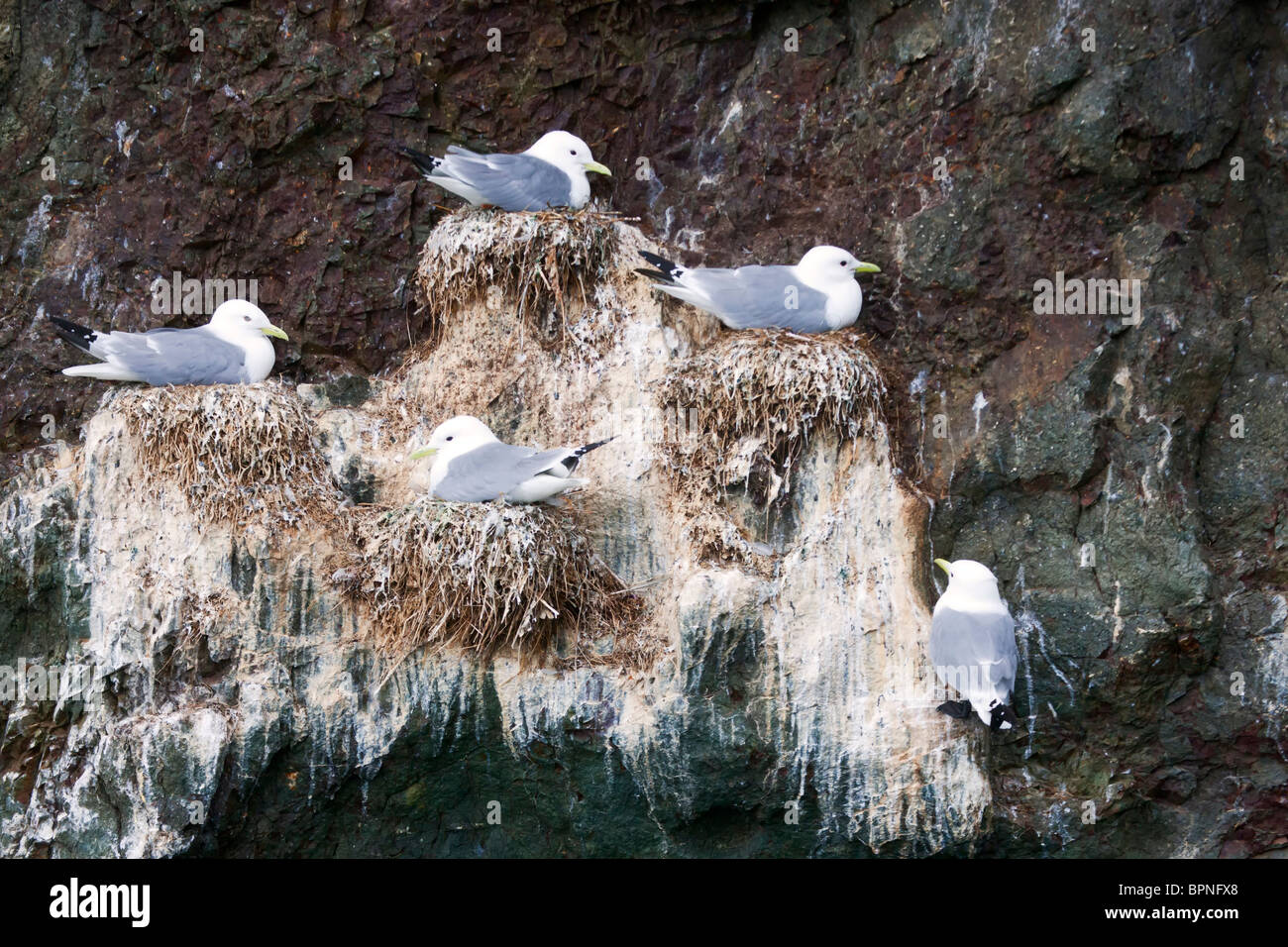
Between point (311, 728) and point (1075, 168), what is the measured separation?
4.59 m

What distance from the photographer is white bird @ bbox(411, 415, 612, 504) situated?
23.1 feet

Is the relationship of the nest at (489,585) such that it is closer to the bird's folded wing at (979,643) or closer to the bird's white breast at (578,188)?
the bird's folded wing at (979,643)

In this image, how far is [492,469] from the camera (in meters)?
7.10

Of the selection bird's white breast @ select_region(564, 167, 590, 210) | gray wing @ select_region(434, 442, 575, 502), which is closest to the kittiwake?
bird's white breast @ select_region(564, 167, 590, 210)

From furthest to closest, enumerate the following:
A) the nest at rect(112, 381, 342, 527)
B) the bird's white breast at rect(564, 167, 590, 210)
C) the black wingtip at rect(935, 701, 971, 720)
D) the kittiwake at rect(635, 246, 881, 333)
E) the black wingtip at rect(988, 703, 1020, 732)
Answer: the bird's white breast at rect(564, 167, 590, 210) < the kittiwake at rect(635, 246, 881, 333) < the nest at rect(112, 381, 342, 527) < the black wingtip at rect(935, 701, 971, 720) < the black wingtip at rect(988, 703, 1020, 732)

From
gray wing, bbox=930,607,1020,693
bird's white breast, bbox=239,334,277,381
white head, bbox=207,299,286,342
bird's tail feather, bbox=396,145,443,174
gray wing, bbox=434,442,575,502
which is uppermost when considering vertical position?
bird's tail feather, bbox=396,145,443,174

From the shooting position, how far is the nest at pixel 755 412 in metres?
7.19

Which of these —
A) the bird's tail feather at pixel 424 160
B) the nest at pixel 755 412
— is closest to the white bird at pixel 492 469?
the nest at pixel 755 412

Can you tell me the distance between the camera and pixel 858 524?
7320 mm

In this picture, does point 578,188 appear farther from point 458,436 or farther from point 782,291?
point 458,436

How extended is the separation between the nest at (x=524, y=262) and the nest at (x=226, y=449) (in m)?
1.08

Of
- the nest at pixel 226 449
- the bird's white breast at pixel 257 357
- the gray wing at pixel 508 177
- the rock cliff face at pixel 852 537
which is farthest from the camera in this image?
the gray wing at pixel 508 177

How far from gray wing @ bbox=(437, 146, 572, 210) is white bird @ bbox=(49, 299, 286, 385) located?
47.9 inches

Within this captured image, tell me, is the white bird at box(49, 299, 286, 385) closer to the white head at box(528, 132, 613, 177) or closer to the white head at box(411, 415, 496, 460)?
the white head at box(411, 415, 496, 460)
